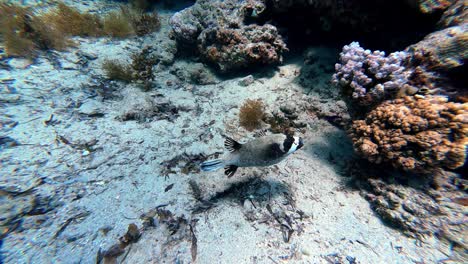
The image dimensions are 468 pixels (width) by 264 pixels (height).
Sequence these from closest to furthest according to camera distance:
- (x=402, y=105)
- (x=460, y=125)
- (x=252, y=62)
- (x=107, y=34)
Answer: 1. (x=460, y=125)
2. (x=402, y=105)
3. (x=252, y=62)
4. (x=107, y=34)

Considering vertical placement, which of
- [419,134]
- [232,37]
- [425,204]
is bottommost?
[425,204]

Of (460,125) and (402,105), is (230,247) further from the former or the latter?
(460,125)

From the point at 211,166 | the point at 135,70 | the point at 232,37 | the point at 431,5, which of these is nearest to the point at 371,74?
the point at 431,5

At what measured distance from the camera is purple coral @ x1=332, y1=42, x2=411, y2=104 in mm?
3469

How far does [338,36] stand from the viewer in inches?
237

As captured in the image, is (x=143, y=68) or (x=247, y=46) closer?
(x=247, y=46)

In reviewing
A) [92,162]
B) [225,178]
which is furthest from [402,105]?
[92,162]

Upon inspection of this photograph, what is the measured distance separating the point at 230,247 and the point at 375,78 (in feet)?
13.7

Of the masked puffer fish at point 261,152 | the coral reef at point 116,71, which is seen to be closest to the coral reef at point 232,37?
the coral reef at point 116,71

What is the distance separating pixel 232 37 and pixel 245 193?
5.13 metres

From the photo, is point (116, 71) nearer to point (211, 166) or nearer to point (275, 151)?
point (211, 166)

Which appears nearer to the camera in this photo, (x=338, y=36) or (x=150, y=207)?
(x=150, y=207)

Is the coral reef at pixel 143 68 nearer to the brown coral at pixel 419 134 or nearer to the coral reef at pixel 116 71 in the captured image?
the coral reef at pixel 116 71

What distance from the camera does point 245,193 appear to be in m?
3.81
